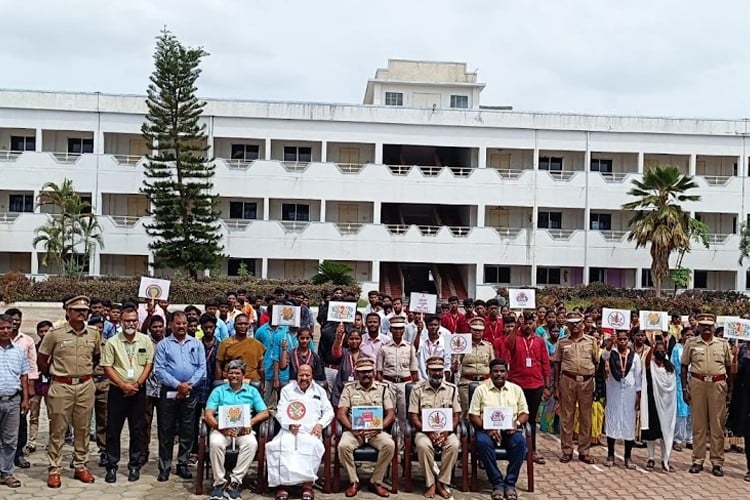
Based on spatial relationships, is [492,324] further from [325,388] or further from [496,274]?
[496,274]

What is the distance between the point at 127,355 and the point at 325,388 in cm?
224

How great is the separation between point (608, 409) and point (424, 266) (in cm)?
2730

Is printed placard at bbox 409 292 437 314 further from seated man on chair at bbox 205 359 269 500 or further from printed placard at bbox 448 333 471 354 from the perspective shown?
seated man on chair at bbox 205 359 269 500

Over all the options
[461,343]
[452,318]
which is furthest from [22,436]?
[452,318]

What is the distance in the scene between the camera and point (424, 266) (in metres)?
36.5

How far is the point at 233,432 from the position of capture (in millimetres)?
7441

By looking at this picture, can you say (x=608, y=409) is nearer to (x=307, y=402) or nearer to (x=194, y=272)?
(x=307, y=402)

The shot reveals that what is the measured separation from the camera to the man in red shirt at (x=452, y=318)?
39.9 ft

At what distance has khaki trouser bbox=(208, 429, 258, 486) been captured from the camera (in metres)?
7.21

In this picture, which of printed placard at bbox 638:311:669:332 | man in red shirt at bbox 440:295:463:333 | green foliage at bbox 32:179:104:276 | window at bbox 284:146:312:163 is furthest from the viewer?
window at bbox 284:146:312:163

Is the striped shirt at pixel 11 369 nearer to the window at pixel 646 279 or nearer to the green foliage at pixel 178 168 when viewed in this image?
the green foliage at pixel 178 168

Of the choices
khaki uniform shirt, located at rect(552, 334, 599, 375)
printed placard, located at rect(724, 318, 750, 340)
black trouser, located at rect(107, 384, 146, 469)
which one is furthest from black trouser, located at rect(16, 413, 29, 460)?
printed placard, located at rect(724, 318, 750, 340)

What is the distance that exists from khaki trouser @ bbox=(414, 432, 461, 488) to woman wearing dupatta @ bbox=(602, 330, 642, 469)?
98.9 inches

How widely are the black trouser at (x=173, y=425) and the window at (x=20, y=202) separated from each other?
28108mm
